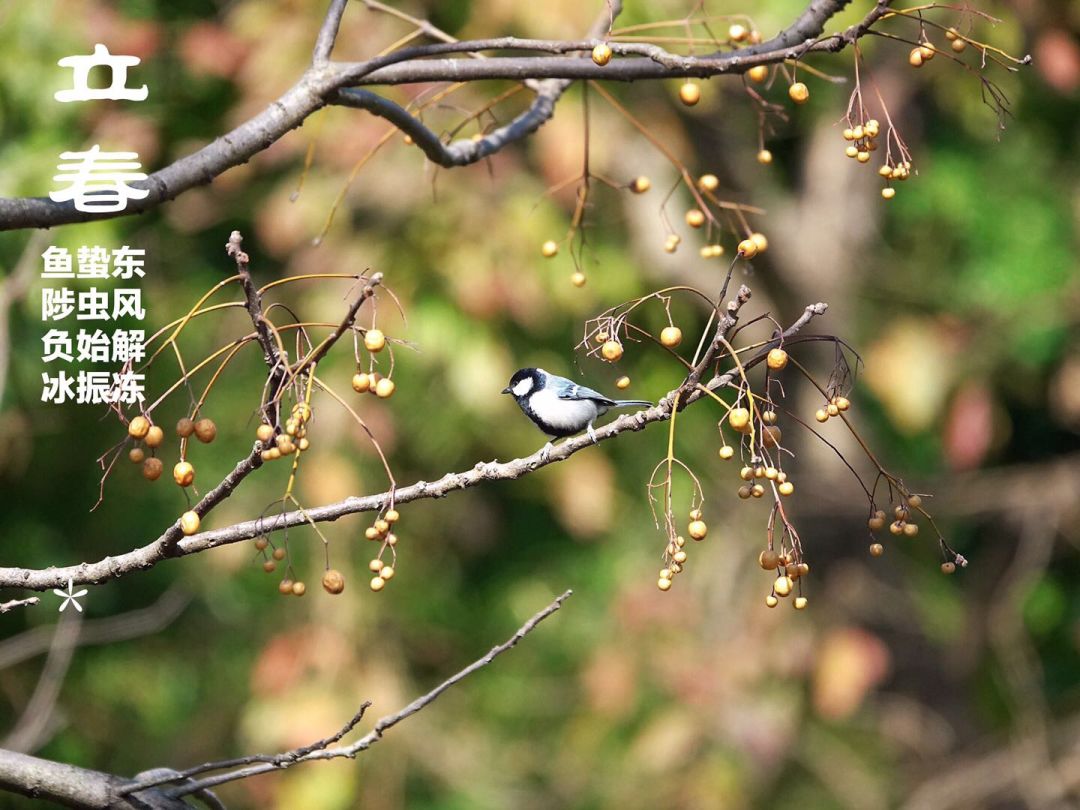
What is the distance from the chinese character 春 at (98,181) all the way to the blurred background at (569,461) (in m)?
0.30

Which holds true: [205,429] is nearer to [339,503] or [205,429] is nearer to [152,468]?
[152,468]

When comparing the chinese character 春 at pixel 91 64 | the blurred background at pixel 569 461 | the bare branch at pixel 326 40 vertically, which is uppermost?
the chinese character 春 at pixel 91 64

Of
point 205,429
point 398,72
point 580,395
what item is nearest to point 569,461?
point 580,395

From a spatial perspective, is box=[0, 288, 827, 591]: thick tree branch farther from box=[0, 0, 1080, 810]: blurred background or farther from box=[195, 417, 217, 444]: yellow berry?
box=[0, 0, 1080, 810]: blurred background

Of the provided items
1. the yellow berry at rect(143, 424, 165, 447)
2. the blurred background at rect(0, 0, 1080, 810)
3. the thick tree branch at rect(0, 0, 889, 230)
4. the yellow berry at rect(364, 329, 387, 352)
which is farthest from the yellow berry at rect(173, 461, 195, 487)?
the blurred background at rect(0, 0, 1080, 810)

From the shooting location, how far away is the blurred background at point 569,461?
15.8 ft

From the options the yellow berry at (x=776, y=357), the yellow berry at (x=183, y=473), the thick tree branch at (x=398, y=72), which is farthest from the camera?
the thick tree branch at (x=398, y=72)

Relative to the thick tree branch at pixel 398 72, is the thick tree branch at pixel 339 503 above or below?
below

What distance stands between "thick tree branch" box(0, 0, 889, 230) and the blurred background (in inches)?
95.7

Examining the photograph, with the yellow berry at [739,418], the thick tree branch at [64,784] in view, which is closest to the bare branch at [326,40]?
the yellow berry at [739,418]

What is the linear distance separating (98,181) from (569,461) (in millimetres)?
2044

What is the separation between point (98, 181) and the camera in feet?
12.1

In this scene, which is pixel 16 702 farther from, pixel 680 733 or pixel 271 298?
pixel 680 733

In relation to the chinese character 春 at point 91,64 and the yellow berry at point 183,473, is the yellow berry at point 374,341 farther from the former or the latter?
the chinese character 春 at point 91,64
